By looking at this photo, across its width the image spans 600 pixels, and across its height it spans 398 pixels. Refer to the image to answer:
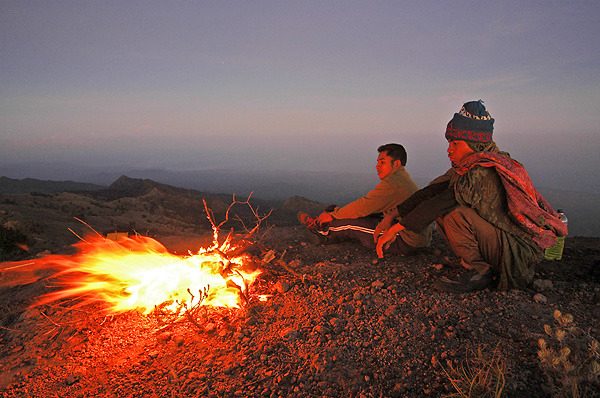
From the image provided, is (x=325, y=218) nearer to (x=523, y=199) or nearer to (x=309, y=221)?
(x=309, y=221)

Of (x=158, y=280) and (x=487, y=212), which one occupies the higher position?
(x=487, y=212)

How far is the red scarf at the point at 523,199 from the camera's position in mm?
2969

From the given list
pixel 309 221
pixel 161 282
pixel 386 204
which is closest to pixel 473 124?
pixel 386 204

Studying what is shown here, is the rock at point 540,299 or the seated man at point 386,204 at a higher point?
the seated man at point 386,204

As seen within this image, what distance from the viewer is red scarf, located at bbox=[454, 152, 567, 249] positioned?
2.97 meters

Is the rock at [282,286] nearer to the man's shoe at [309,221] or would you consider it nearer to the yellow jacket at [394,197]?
the yellow jacket at [394,197]

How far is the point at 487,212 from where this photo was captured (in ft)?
10.3

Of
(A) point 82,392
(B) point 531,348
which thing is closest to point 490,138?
(B) point 531,348

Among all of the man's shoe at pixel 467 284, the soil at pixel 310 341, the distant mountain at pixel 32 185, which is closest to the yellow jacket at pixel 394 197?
the soil at pixel 310 341

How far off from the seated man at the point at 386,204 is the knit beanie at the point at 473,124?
3.78 feet

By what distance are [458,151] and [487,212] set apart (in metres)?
0.69

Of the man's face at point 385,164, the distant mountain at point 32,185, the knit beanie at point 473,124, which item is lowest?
the distant mountain at point 32,185

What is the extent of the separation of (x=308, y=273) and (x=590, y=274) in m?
3.24

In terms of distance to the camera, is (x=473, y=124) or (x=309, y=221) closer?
(x=473, y=124)
